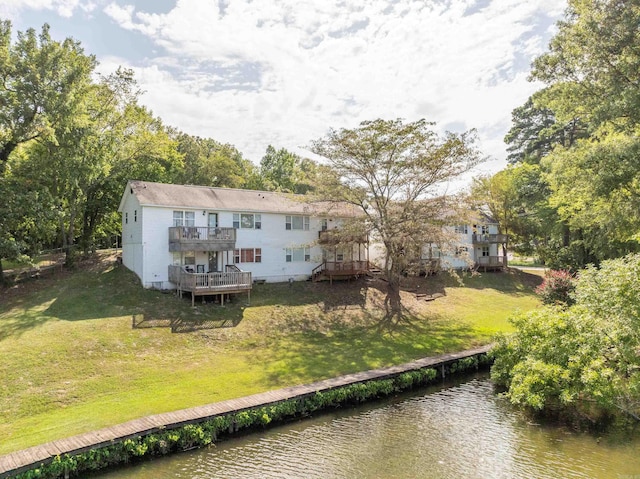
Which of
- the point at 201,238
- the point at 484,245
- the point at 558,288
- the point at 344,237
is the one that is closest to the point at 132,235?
the point at 201,238

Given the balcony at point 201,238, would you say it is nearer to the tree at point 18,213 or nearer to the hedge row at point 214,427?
the tree at point 18,213

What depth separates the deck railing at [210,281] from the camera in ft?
76.3

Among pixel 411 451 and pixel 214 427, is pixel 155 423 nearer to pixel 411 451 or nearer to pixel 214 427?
pixel 214 427

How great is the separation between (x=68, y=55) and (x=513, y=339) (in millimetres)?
28542

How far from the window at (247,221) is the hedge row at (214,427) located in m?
16.2

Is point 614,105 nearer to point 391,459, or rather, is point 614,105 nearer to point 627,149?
point 627,149

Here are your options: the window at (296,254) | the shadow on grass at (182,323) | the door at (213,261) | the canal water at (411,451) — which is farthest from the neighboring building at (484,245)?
the canal water at (411,451)

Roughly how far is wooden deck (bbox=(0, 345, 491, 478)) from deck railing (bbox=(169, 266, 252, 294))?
10.2 m

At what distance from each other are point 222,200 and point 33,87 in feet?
40.4

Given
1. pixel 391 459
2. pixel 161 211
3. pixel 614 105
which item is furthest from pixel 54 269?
pixel 614 105

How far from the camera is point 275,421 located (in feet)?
44.4

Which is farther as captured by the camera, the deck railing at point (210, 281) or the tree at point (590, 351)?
A: the deck railing at point (210, 281)

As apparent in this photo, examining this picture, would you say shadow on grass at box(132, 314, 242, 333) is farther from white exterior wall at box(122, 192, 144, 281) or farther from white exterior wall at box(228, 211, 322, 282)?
white exterior wall at box(228, 211, 322, 282)

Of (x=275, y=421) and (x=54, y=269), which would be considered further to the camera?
(x=54, y=269)
